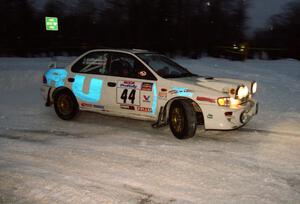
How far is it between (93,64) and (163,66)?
1.41m

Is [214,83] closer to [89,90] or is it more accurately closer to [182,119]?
[182,119]

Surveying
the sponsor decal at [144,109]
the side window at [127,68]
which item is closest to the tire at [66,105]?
the side window at [127,68]

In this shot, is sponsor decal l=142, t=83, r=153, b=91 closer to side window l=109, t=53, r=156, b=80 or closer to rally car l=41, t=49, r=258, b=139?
rally car l=41, t=49, r=258, b=139

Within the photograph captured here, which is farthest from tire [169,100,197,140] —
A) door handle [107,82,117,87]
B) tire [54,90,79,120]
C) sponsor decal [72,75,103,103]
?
tire [54,90,79,120]

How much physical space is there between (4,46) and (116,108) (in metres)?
23.5

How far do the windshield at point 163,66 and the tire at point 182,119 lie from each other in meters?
0.69

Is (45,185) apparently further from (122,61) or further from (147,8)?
(147,8)

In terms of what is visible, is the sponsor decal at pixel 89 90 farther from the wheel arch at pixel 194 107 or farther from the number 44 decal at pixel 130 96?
the wheel arch at pixel 194 107

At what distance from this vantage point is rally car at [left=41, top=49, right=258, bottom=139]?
238 inches

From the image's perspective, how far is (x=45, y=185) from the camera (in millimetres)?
4168

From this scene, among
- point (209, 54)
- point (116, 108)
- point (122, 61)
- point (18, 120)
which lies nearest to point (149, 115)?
point (116, 108)

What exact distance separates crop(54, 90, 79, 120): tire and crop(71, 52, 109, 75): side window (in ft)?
1.80

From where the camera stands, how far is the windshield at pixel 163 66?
267 inches

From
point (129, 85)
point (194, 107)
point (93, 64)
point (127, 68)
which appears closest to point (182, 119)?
point (194, 107)
